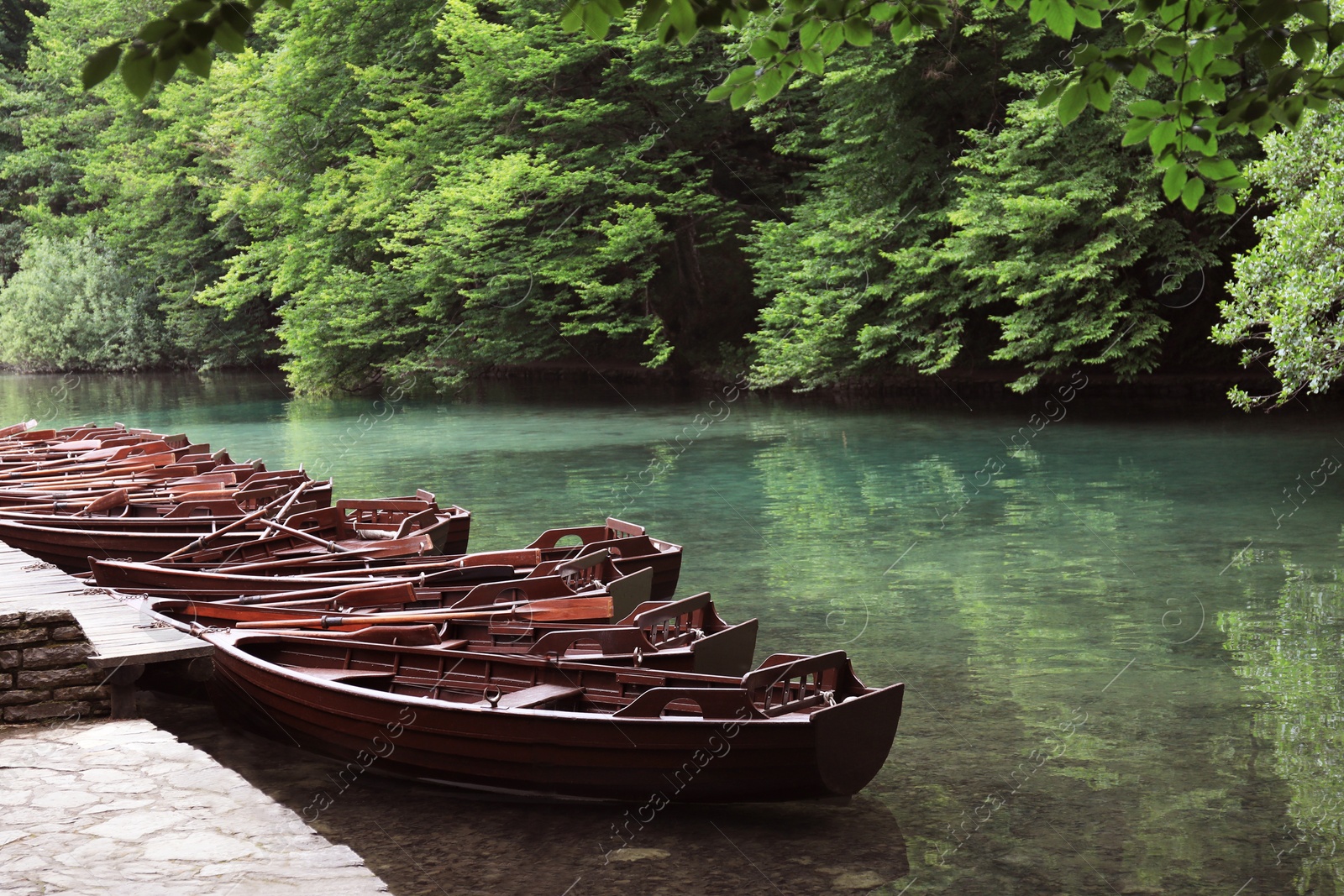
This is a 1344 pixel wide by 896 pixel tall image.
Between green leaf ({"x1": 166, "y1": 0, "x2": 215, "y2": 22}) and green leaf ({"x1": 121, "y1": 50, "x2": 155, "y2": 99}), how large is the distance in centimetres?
10

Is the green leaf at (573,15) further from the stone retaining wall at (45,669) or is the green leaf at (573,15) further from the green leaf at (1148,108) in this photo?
the stone retaining wall at (45,669)

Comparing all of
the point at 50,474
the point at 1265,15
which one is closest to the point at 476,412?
the point at 50,474

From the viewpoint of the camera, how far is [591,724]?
646 centimetres

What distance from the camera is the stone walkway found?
4.70m

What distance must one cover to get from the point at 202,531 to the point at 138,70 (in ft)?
32.6

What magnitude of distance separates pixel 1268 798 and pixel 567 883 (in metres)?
3.61

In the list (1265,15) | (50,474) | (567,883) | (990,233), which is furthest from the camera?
(990,233)

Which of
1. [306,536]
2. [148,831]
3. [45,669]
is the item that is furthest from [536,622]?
[306,536]

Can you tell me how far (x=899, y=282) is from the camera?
2673 centimetres

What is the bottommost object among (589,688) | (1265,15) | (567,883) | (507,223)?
(567,883)

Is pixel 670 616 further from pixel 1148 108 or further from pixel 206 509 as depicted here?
pixel 206 509

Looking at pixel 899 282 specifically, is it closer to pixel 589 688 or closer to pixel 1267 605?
pixel 1267 605

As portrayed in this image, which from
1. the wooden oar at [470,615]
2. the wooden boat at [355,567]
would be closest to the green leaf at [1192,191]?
the wooden oar at [470,615]

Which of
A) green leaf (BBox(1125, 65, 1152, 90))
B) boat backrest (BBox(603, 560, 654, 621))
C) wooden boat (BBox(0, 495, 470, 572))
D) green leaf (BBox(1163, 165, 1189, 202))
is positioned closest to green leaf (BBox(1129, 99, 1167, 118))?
green leaf (BBox(1125, 65, 1152, 90))
